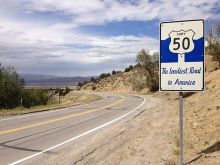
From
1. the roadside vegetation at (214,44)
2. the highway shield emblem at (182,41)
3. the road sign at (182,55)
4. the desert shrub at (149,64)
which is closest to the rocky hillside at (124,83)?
the desert shrub at (149,64)

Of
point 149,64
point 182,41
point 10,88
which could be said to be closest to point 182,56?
point 182,41

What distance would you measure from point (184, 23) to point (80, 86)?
12526cm

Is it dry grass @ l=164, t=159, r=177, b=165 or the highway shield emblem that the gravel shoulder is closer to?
dry grass @ l=164, t=159, r=177, b=165

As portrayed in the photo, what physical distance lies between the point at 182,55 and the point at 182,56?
2cm

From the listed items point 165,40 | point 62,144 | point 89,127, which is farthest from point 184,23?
point 89,127

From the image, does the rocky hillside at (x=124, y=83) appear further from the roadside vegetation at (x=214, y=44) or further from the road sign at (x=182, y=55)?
the road sign at (x=182, y=55)

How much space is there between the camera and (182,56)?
797 centimetres

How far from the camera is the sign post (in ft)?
25.7

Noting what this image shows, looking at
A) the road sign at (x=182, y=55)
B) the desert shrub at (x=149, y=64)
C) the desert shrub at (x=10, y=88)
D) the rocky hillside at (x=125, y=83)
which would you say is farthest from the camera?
the rocky hillside at (x=125, y=83)

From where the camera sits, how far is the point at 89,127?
18734 millimetres

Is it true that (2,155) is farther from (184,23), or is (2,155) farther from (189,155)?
(184,23)

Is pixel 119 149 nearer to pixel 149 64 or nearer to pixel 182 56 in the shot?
pixel 182 56

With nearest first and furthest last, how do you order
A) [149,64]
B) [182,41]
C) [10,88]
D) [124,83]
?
[182,41] → [10,88] → [149,64] → [124,83]

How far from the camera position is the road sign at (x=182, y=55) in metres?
7.84
